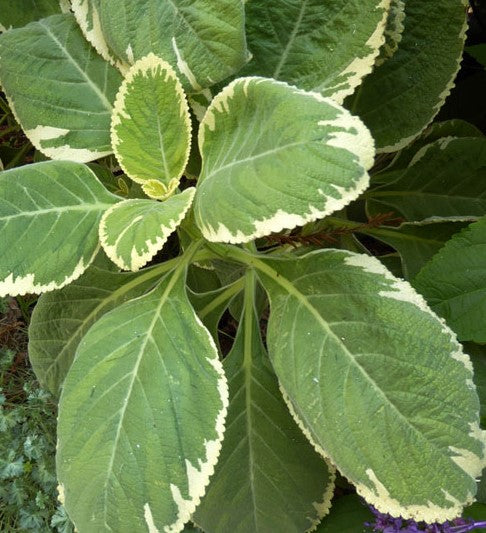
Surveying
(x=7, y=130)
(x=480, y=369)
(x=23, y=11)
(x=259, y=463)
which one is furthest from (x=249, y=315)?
(x=7, y=130)

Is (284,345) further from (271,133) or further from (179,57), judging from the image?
(179,57)

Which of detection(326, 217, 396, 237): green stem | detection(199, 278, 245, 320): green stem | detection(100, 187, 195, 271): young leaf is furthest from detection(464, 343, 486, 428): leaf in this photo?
detection(100, 187, 195, 271): young leaf

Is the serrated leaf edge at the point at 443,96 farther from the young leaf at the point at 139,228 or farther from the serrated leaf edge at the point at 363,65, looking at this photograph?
the young leaf at the point at 139,228

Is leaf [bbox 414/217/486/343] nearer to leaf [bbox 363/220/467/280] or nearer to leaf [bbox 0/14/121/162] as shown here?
leaf [bbox 363/220/467/280]

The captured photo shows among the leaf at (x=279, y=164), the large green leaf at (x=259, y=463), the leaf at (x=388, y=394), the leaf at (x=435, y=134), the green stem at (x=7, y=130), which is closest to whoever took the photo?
the leaf at (x=279, y=164)

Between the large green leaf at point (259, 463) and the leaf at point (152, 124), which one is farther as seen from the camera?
the large green leaf at point (259, 463)

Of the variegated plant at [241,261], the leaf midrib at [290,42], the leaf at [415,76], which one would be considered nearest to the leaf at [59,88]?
the variegated plant at [241,261]

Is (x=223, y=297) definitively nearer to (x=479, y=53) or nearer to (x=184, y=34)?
(x=184, y=34)
